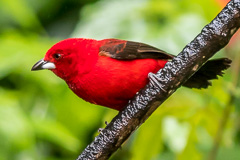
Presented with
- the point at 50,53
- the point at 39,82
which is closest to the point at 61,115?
the point at 39,82

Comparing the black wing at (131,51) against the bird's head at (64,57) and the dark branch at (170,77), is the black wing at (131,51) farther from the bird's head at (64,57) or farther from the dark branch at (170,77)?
the dark branch at (170,77)

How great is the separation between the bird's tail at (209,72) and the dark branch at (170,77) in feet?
2.27

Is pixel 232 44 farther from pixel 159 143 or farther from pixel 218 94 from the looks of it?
pixel 159 143

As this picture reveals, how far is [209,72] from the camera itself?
3.79m

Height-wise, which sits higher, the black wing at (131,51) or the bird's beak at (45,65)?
the black wing at (131,51)

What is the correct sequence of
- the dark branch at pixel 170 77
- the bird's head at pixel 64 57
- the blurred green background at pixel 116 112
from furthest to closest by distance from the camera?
the bird's head at pixel 64 57, the blurred green background at pixel 116 112, the dark branch at pixel 170 77

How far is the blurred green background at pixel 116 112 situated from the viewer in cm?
361

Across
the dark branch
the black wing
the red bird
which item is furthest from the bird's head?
the dark branch

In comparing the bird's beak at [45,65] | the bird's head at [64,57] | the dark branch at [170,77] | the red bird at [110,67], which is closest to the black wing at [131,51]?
the red bird at [110,67]

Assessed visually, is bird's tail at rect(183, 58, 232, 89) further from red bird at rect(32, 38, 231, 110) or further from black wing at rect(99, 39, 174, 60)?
black wing at rect(99, 39, 174, 60)

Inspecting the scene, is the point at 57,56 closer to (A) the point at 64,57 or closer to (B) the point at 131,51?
(A) the point at 64,57

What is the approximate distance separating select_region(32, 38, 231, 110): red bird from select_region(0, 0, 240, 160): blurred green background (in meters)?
0.11

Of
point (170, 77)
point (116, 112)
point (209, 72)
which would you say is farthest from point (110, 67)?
point (170, 77)

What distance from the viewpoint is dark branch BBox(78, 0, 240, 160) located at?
287 centimetres
